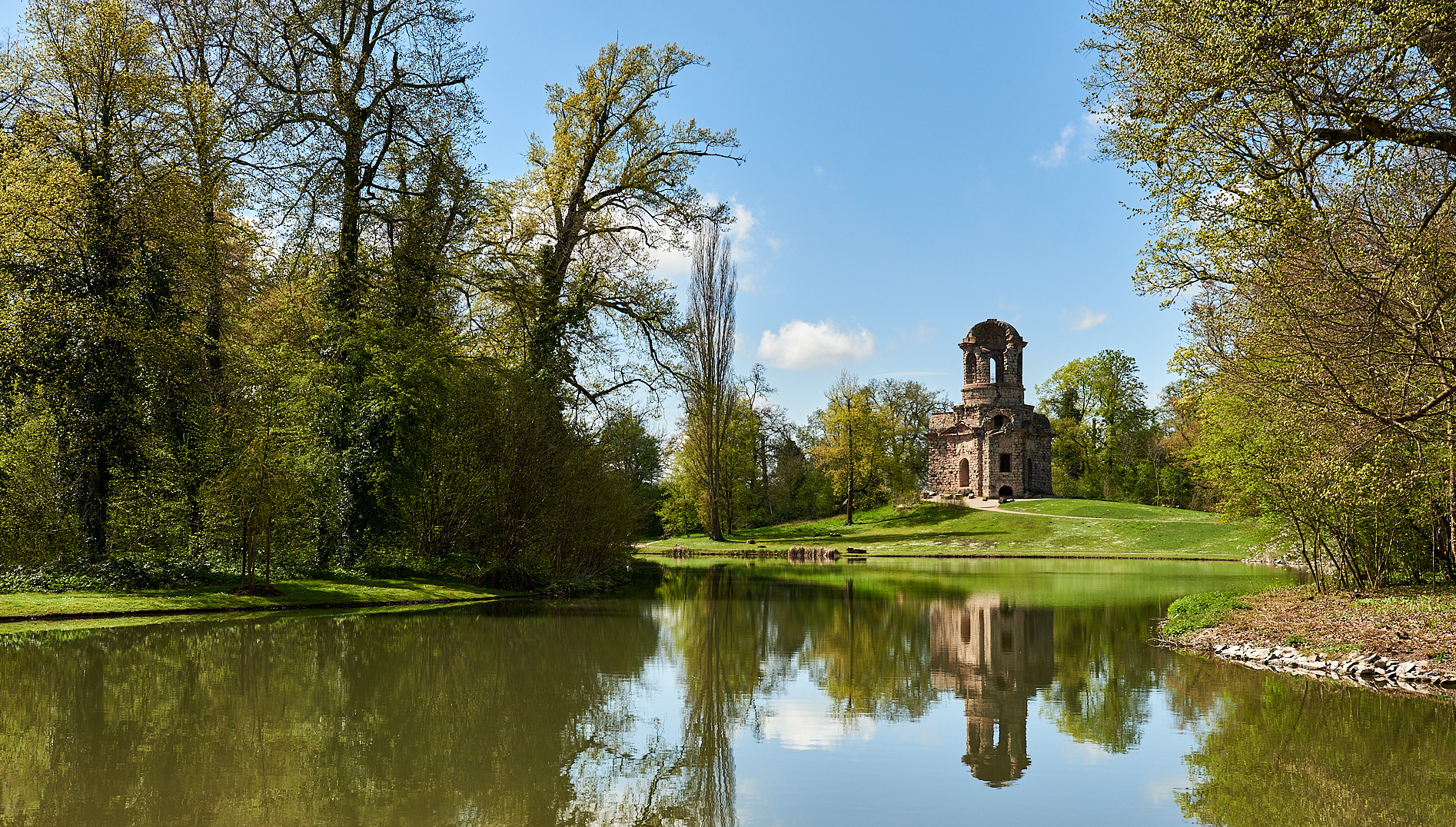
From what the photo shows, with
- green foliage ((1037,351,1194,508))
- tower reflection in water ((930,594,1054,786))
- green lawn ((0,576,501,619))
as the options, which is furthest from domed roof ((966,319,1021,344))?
green lawn ((0,576,501,619))

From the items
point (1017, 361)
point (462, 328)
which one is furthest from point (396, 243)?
point (1017, 361)

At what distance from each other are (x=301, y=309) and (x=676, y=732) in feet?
47.1

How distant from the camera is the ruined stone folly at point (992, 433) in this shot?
52.0 m

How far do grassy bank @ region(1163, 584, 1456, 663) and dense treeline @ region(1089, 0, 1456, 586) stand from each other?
5.11 feet

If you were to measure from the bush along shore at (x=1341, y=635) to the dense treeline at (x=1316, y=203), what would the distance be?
1.64 meters

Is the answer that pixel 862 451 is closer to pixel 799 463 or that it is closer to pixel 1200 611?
pixel 799 463

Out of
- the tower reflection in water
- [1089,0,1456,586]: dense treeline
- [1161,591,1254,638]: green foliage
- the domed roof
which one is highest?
the domed roof

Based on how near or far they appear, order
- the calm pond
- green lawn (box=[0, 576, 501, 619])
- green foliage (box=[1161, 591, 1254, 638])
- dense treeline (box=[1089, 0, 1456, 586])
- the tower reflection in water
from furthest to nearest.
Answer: green foliage (box=[1161, 591, 1254, 638]), green lawn (box=[0, 576, 501, 619]), dense treeline (box=[1089, 0, 1456, 586]), the tower reflection in water, the calm pond

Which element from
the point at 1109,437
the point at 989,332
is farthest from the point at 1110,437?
the point at 989,332

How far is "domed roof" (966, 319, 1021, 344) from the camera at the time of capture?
53.8m

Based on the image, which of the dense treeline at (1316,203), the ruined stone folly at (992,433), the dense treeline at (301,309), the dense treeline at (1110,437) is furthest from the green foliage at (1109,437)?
the dense treeline at (1316,203)

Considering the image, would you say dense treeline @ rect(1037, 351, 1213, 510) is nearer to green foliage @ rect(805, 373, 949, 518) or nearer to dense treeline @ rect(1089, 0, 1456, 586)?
green foliage @ rect(805, 373, 949, 518)

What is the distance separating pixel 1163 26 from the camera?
10148 millimetres

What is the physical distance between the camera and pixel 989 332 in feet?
178
